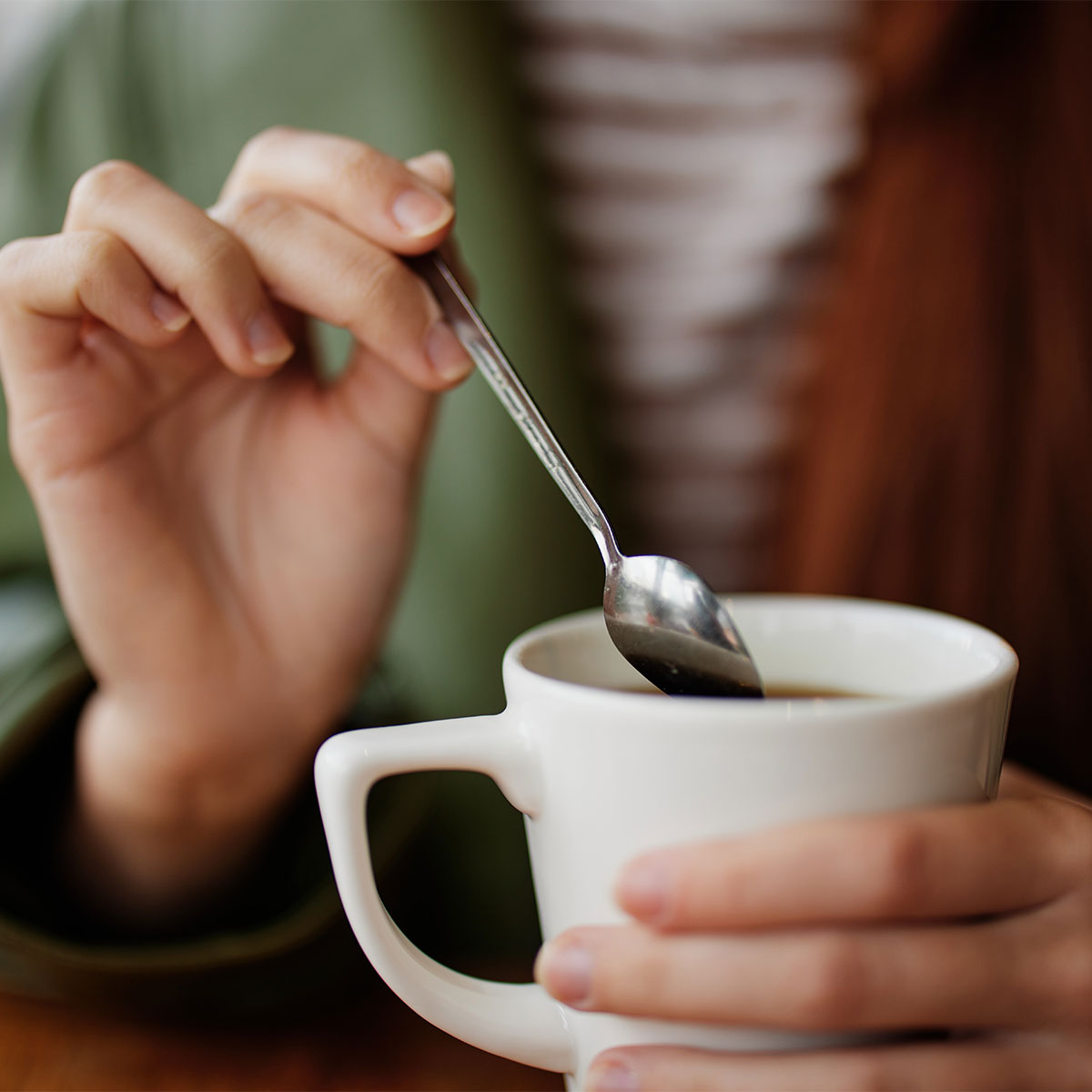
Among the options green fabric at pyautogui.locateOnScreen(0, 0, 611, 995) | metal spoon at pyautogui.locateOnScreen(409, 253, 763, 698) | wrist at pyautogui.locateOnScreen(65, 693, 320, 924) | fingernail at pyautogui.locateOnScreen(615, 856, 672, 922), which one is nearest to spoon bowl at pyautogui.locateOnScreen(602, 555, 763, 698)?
metal spoon at pyautogui.locateOnScreen(409, 253, 763, 698)

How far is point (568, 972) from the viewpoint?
0.29m

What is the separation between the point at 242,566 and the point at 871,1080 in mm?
465

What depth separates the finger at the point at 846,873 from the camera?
0.27 m

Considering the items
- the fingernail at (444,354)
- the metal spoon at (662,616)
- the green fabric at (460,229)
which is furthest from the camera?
the green fabric at (460,229)

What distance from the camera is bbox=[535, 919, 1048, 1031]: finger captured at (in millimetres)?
275

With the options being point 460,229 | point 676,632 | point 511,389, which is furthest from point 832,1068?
point 460,229

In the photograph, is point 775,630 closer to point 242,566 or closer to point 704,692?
point 704,692

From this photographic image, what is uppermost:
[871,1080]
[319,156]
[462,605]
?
[319,156]

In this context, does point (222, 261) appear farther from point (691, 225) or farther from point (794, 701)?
point (691, 225)

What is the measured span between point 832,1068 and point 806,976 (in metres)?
0.03

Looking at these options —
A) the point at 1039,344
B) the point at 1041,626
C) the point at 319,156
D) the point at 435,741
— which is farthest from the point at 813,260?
the point at 435,741

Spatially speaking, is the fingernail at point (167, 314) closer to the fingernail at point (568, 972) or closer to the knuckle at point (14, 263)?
the knuckle at point (14, 263)

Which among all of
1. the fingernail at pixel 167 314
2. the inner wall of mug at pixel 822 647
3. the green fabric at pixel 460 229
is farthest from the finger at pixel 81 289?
the green fabric at pixel 460 229

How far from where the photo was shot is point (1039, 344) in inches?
34.5
